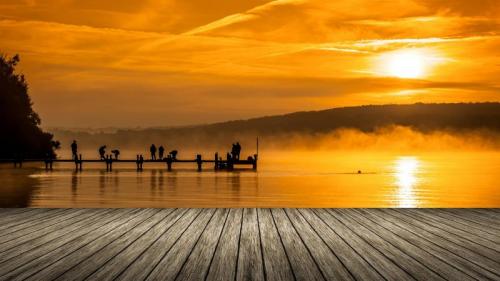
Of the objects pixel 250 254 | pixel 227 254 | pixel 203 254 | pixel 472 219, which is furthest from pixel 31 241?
pixel 472 219

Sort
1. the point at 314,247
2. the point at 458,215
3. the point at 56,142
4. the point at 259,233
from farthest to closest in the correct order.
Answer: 1. the point at 56,142
2. the point at 458,215
3. the point at 259,233
4. the point at 314,247

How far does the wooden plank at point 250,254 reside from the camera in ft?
23.9

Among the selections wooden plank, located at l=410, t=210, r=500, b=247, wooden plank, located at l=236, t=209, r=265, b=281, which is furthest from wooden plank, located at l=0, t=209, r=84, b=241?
wooden plank, located at l=410, t=210, r=500, b=247

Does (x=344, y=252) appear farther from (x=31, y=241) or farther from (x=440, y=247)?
(x=31, y=241)

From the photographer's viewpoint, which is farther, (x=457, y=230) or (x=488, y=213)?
(x=488, y=213)

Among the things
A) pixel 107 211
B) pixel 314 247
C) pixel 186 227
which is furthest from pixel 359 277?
pixel 107 211

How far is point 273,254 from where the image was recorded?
8.56 m

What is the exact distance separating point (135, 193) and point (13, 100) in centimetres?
3860

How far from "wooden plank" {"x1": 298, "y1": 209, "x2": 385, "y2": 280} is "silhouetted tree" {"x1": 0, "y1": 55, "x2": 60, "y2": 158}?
55.5m

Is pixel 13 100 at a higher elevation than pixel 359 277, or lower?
higher

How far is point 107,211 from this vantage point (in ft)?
44.8

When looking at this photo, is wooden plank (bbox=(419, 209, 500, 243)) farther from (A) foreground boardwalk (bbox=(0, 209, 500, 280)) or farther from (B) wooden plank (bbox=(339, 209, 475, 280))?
(B) wooden plank (bbox=(339, 209, 475, 280))

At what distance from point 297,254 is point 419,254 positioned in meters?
1.48

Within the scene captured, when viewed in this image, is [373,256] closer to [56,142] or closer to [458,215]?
[458,215]
